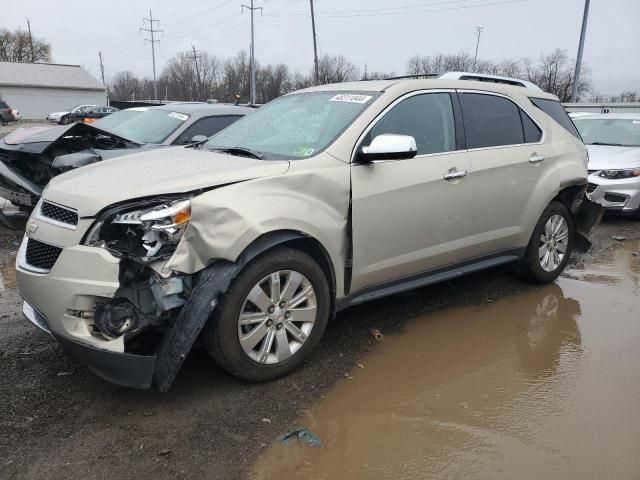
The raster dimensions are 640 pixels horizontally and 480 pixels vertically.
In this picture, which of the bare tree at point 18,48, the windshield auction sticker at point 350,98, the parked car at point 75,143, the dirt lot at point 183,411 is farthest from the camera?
the bare tree at point 18,48

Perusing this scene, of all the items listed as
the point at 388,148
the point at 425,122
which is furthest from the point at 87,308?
the point at 425,122

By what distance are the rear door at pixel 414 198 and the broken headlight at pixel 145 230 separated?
1.15 metres

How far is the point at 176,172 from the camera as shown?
318 centimetres

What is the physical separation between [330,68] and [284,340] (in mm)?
61949

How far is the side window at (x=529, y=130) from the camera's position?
15.7 ft

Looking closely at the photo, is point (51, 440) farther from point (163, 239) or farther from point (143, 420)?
point (163, 239)

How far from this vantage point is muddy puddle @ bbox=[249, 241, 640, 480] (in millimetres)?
2631

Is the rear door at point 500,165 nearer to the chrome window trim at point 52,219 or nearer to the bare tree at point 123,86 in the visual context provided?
the chrome window trim at point 52,219

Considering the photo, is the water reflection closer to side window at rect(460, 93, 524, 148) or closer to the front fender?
the front fender

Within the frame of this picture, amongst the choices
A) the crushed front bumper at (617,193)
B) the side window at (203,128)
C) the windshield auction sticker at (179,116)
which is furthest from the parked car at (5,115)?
the crushed front bumper at (617,193)

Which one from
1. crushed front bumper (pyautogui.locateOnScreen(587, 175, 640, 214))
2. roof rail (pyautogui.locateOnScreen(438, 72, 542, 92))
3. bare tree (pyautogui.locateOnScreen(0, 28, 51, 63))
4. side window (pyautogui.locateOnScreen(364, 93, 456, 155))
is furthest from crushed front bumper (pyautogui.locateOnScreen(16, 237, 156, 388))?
bare tree (pyautogui.locateOnScreen(0, 28, 51, 63))

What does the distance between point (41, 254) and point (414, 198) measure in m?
2.39

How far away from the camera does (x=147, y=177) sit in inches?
123

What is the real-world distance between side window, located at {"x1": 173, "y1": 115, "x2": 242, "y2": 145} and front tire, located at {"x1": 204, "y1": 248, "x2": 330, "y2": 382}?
3.95 metres
